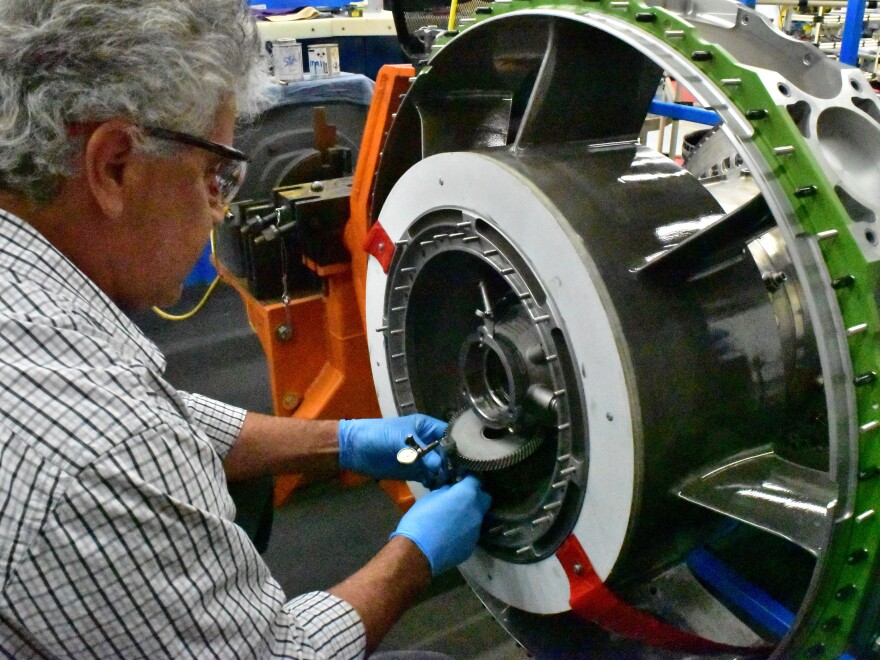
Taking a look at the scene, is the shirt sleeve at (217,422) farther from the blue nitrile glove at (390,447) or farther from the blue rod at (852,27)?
the blue rod at (852,27)

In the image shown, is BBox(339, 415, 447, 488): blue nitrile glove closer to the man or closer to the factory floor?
the factory floor

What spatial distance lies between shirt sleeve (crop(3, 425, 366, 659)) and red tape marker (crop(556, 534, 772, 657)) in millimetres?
367

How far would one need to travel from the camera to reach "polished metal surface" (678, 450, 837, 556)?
0.71 metres

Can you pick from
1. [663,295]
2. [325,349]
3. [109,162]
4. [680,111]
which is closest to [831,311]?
[663,295]

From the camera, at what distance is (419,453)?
1.07 meters

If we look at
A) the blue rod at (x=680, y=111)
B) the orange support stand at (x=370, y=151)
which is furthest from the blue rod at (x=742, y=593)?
the blue rod at (x=680, y=111)

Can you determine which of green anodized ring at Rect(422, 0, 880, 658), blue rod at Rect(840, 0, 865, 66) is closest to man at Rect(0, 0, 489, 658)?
green anodized ring at Rect(422, 0, 880, 658)

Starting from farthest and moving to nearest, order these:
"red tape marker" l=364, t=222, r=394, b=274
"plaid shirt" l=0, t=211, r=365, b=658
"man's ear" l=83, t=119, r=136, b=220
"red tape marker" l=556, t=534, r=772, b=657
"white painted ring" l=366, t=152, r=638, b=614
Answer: "red tape marker" l=364, t=222, r=394, b=274 < "red tape marker" l=556, t=534, r=772, b=657 < "white painted ring" l=366, t=152, r=638, b=614 < "man's ear" l=83, t=119, r=136, b=220 < "plaid shirt" l=0, t=211, r=365, b=658

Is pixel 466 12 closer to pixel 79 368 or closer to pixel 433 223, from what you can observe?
pixel 433 223

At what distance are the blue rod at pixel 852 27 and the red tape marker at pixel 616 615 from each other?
981 mm

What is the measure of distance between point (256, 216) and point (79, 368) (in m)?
1.04

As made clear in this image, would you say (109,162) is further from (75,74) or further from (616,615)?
(616,615)

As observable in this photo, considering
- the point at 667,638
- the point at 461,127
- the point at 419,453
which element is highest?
the point at 461,127

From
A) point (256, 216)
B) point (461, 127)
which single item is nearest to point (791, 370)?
point (461, 127)
